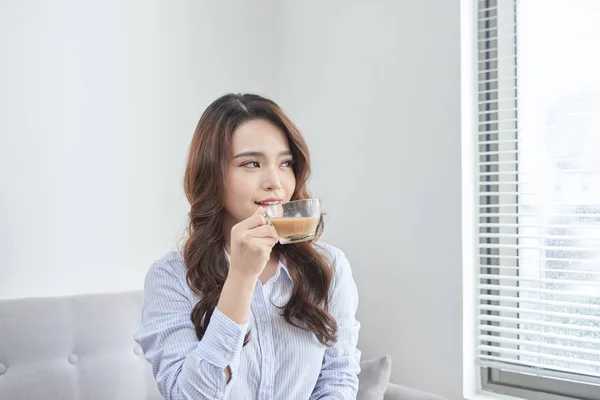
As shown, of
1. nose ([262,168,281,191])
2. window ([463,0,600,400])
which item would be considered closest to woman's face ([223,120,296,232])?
nose ([262,168,281,191])

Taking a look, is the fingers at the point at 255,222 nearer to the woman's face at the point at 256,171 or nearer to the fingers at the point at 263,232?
the fingers at the point at 263,232

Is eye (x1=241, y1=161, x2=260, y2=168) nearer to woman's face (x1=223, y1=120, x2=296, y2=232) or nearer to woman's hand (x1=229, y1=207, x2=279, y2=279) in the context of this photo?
woman's face (x1=223, y1=120, x2=296, y2=232)

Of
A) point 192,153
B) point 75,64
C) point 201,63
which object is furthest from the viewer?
point 201,63

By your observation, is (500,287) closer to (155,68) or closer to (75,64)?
(155,68)

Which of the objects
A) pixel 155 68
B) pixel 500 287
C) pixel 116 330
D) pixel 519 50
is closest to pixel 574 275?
pixel 500 287

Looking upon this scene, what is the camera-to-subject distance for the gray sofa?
177 cm

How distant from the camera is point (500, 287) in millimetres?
2127

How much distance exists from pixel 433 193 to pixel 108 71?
1165 millimetres

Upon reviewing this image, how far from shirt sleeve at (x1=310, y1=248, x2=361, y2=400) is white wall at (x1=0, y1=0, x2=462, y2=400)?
643mm

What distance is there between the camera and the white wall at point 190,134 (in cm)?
201

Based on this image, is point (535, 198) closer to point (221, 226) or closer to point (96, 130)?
point (221, 226)

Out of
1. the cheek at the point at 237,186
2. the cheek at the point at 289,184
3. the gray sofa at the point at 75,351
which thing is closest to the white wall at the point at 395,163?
the gray sofa at the point at 75,351

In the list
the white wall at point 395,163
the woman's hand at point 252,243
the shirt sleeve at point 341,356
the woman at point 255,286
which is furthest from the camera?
the white wall at point 395,163

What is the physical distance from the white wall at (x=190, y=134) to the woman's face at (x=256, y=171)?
777mm
